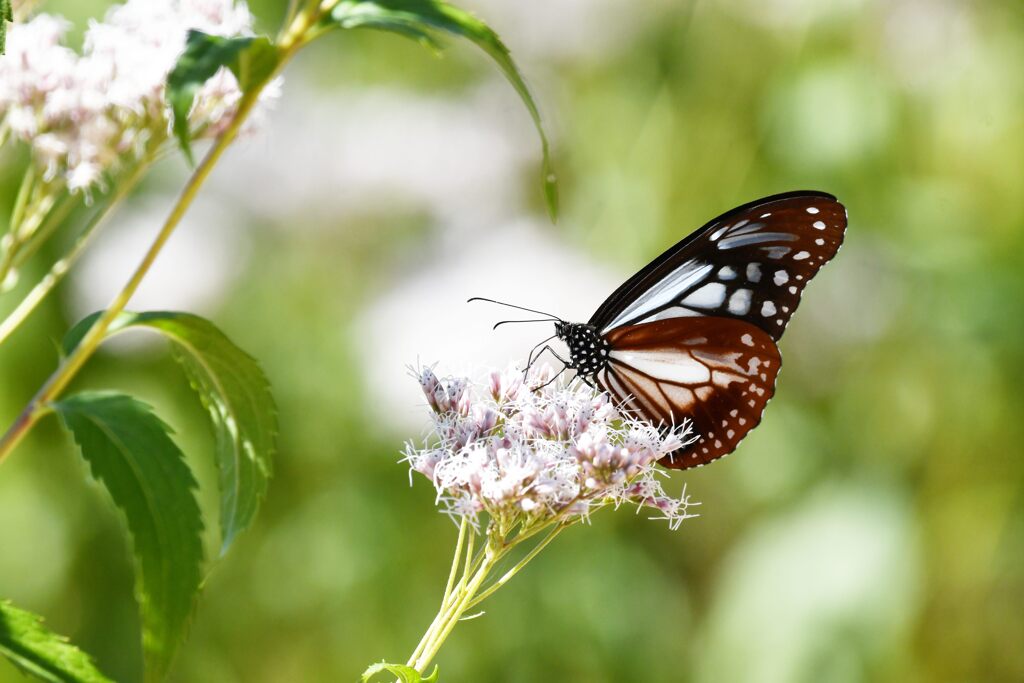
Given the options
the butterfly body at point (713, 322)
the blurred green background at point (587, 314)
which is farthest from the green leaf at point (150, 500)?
the blurred green background at point (587, 314)

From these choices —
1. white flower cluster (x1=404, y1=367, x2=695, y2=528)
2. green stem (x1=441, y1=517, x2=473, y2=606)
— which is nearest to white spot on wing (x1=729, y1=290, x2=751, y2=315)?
white flower cluster (x1=404, y1=367, x2=695, y2=528)

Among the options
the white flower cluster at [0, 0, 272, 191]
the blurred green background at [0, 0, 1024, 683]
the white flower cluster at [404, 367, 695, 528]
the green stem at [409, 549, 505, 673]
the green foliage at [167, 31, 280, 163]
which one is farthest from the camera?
the blurred green background at [0, 0, 1024, 683]

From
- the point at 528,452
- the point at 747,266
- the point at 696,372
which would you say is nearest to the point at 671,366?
the point at 696,372

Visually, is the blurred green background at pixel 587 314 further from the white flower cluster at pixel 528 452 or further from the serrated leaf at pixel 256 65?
the serrated leaf at pixel 256 65

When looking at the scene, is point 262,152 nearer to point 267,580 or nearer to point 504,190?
point 504,190

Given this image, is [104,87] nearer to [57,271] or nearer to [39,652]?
[57,271]

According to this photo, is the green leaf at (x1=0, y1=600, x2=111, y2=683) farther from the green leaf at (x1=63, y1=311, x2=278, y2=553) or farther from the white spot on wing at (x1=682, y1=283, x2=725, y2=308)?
the white spot on wing at (x1=682, y1=283, x2=725, y2=308)
